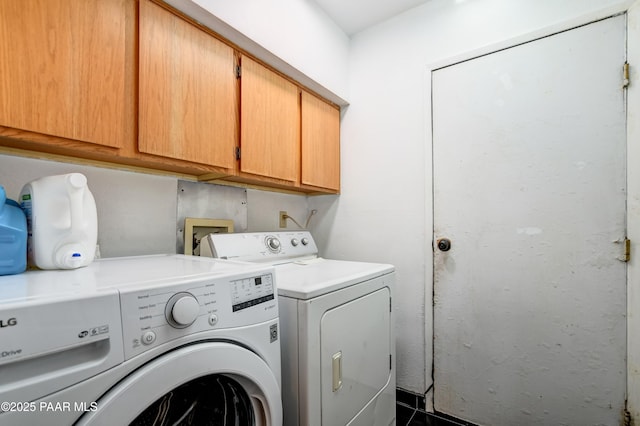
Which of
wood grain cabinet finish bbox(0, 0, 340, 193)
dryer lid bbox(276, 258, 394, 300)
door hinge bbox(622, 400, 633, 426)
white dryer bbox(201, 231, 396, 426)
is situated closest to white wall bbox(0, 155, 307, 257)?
wood grain cabinet finish bbox(0, 0, 340, 193)

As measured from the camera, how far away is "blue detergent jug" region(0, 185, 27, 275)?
0.75 meters

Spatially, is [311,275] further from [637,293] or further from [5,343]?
[637,293]

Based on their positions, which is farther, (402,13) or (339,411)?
(402,13)

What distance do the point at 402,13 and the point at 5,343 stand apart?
7.74ft

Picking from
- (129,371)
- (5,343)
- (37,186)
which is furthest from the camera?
(37,186)

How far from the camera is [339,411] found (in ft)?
3.69

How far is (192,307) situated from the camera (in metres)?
0.67

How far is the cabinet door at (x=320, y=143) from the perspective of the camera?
189cm

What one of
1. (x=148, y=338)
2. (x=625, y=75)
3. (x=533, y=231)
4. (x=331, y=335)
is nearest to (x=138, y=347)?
(x=148, y=338)

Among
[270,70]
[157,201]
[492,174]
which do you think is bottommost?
[157,201]

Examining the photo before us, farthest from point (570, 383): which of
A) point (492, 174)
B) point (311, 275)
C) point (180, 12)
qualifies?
point (180, 12)

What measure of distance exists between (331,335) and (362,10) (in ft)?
6.45

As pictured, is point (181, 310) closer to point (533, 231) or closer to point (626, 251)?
point (533, 231)

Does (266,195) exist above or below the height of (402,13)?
below
